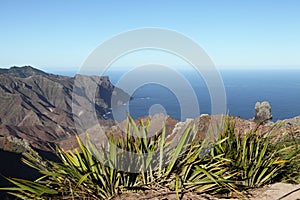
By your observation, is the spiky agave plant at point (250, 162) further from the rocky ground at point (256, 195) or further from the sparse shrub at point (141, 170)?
the rocky ground at point (256, 195)

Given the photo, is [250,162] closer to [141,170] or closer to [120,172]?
[141,170]

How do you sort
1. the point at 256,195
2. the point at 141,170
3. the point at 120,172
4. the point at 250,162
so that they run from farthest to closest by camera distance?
the point at 250,162
the point at 256,195
the point at 141,170
the point at 120,172

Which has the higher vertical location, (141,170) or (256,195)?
(141,170)

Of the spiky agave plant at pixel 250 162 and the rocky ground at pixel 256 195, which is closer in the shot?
the rocky ground at pixel 256 195

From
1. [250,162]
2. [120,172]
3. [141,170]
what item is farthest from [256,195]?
[120,172]

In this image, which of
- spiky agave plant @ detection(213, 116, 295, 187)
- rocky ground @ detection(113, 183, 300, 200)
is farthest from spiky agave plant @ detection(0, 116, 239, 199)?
spiky agave plant @ detection(213, 116, 295, 187)

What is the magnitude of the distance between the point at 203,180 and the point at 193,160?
0.33 m

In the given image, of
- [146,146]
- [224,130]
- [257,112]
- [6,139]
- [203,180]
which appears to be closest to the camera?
[203,180]

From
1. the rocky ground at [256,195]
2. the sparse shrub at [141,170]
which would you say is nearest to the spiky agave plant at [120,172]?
the sparse shrub at [141,170]

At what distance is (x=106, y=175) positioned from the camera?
4.22 meters

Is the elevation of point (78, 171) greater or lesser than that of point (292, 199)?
greater

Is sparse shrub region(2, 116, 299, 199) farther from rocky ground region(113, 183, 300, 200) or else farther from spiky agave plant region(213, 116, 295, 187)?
rocky ground region(113, 183, 300, 200)

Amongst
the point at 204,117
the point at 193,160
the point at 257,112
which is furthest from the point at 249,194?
the point at 257,112

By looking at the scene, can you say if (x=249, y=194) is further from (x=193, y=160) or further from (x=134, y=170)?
(x=134, y=170)
